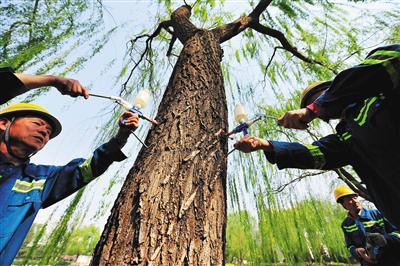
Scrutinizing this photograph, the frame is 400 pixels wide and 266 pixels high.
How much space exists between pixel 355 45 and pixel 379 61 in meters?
3.08

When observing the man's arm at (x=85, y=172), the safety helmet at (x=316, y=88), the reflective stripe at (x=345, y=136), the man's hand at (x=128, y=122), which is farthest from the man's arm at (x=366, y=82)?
the man's arm at (x=85, y=172)

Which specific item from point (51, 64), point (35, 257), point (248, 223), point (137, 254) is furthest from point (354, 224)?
point (51, 64)

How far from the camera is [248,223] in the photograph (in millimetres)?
2916

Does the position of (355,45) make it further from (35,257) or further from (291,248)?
(35,257)

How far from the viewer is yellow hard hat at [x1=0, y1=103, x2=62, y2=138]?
1.62 m

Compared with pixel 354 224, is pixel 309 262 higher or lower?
lower

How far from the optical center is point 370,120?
1.16 m

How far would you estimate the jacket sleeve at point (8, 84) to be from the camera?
123 centimetres

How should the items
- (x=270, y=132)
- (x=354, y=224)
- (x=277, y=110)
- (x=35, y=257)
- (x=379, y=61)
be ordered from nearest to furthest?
(x=379, y=61) → (x=35, y=257) → (x=354, y=224) → (x=270, y=132) → (x=277, y=110)

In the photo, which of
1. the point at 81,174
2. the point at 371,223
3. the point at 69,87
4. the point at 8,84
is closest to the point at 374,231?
the point at 371,223

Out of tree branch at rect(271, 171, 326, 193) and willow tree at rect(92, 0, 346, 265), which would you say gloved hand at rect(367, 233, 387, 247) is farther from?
willow tree at rect(92, 0, 346, 265)

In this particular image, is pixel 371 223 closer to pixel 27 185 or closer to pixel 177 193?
pixel 177 193

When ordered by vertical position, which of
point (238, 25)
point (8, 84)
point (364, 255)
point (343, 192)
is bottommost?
point (364, 255)

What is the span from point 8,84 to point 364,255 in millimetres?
3938
